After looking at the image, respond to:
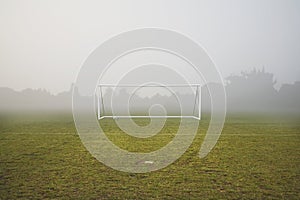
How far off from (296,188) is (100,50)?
956 cm

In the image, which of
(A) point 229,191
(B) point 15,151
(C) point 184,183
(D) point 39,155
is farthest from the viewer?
(B) point 15,151

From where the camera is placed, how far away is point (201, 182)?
3.71 metres

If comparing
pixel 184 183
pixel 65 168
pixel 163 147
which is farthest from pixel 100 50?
pixel 184 183

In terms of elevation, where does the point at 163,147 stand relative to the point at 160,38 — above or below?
below

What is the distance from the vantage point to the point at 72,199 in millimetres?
3121

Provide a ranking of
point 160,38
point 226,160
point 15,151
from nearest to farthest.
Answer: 1. point 226,160
2. point 15,151
3. point 160,38

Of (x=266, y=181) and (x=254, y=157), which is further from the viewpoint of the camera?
(x=254, y=157)

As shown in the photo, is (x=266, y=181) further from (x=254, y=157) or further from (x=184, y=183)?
(x=254, y=157)

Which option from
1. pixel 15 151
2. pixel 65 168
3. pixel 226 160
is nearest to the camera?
pixel 65 168

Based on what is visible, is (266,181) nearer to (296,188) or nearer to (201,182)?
(296,188)

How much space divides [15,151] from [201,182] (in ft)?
12.5

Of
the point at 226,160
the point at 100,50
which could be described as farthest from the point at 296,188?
the point at 100,50

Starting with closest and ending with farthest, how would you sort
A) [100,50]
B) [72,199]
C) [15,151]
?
[72,199]
[15,151]
[100,50]

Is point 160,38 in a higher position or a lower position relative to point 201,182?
higher
